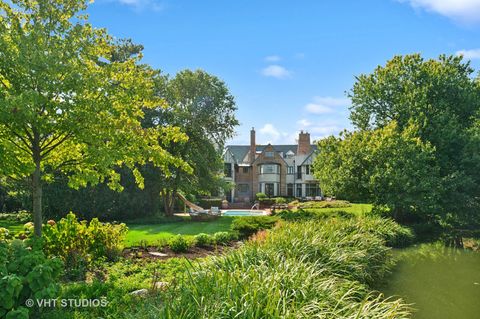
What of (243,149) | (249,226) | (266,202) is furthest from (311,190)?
(249,226)

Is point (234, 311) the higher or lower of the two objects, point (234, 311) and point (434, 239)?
the higher

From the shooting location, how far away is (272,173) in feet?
157

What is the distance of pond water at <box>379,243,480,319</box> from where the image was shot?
7.91m

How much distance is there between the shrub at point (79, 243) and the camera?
7.91 meters

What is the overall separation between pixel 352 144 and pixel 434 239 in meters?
6.38

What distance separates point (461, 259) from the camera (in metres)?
14.0

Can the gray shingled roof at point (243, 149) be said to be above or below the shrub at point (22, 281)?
above

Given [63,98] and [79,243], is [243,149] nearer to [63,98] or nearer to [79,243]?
[79,243]

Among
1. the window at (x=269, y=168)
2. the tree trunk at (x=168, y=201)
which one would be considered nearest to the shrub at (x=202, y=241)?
the tree trunk at (x=168, y=201)

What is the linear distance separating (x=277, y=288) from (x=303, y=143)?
1872 inches

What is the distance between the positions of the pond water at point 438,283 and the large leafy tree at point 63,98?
21.9 feet

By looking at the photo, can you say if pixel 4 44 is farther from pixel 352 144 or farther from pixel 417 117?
pixel 417 117

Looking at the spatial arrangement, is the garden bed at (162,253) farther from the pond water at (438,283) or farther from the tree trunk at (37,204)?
the pond water at (438,283)

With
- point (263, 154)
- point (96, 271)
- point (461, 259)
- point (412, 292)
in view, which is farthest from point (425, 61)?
point (263, 154)
